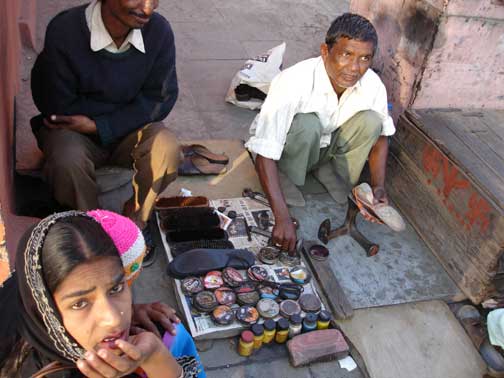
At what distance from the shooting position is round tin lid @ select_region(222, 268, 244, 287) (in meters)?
2.51

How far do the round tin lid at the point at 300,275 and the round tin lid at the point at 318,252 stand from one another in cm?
16

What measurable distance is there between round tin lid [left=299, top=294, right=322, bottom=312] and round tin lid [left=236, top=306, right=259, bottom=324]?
24 cm

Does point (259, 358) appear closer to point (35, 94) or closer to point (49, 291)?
point (49, 291)

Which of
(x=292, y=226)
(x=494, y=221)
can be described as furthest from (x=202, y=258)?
(x=494, y=221)

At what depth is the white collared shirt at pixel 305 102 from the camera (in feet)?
9.30

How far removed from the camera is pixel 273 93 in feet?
9.48

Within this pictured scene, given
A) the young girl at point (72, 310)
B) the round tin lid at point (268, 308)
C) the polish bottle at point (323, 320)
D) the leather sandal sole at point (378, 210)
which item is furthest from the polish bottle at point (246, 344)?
the leather sandal sole at point (378, 210)

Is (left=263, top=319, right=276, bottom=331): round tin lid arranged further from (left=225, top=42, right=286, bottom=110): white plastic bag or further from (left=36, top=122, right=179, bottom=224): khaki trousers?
(left=225, top=42, right=286, bottom=110): white plastic bag

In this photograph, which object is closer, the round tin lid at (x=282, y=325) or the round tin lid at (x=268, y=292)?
the round tin lid at (x=282, y=325)

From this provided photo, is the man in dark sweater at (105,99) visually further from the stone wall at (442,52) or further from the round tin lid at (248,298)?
the stone wall at (442,52)

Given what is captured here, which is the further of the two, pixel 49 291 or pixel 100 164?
pixel 100 164

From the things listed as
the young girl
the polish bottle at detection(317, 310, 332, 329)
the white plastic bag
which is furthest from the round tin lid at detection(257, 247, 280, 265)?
the white plastic bag

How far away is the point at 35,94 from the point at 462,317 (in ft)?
8.02

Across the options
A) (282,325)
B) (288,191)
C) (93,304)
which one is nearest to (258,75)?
(288,191)
